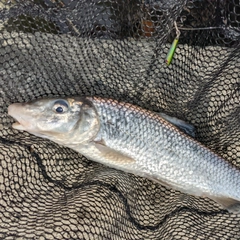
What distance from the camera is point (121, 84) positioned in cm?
274

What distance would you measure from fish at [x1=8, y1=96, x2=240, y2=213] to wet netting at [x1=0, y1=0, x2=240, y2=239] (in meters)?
0.21

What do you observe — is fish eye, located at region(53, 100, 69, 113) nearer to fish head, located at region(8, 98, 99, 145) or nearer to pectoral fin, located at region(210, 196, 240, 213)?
fish head, located at region(8, 98, 99, 145)

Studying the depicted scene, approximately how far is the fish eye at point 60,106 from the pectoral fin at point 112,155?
34cm

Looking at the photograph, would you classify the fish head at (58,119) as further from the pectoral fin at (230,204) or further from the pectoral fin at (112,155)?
the pectoral fin at (230,204)

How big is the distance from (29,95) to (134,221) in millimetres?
1271

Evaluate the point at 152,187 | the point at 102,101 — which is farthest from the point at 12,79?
the point at 152,187

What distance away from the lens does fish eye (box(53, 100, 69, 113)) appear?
2.37m

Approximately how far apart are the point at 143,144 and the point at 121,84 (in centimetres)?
60

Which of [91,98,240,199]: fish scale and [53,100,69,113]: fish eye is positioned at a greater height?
[53,100,69,113]: fish eye

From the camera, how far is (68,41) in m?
2.77

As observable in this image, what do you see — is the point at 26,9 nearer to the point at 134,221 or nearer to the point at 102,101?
the point at 102,101

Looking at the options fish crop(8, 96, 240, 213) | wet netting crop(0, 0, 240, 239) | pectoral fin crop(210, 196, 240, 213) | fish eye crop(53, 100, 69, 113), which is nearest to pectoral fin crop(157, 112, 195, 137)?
fish crop(8, 96, 240, 213)

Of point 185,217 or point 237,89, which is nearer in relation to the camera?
point 185,217

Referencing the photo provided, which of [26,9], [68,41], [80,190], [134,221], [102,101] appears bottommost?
[134,221]
